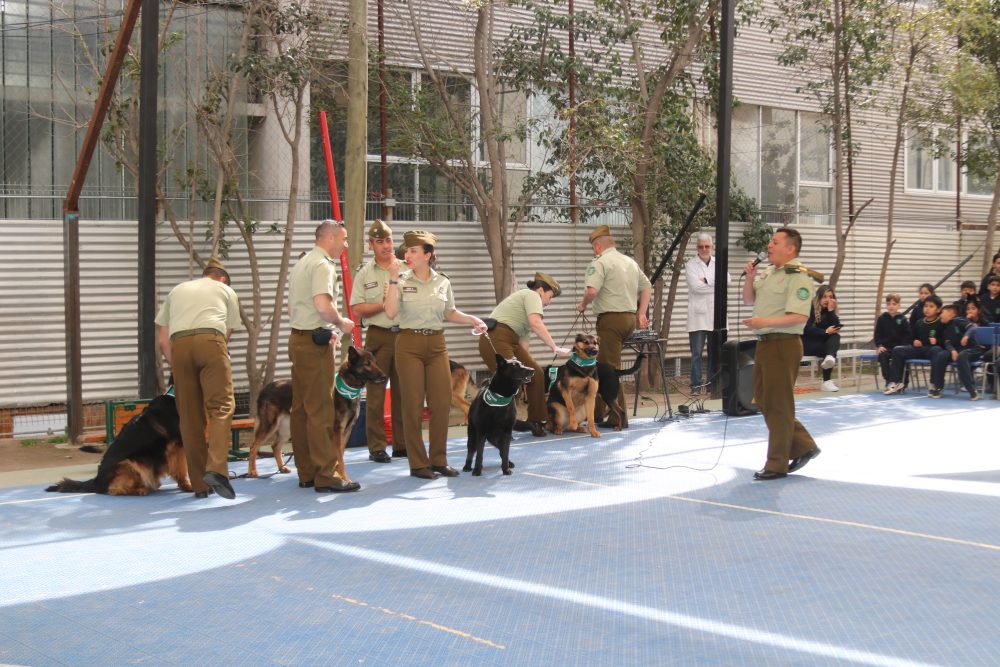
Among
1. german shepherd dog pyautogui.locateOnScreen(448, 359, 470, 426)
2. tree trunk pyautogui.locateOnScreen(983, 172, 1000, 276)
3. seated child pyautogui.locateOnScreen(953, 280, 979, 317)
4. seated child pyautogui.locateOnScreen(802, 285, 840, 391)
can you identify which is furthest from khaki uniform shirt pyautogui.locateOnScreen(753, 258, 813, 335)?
tree trunk pyautogui.locateOnScreen(983, 172, 1000, 276)

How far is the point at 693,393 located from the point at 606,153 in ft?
10.7

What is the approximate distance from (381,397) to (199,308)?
2357 millimetres

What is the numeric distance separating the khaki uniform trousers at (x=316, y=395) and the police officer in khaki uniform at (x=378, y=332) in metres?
1.02

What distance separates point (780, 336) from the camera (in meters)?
8.82

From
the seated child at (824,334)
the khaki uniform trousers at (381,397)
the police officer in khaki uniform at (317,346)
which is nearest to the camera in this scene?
the police officer in khaki uniform at (317,346)

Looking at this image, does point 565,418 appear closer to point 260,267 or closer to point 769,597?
point 260,267

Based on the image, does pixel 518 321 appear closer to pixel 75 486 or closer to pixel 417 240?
pixel 417 240

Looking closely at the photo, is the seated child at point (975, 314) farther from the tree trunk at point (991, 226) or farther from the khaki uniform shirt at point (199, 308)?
the khaki uniform shirt at point (199, 308)

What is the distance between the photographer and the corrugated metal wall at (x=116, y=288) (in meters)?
11.8

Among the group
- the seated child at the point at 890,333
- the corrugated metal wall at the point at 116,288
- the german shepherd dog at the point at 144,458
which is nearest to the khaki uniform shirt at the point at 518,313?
the german shepherd dog at the point at 144,458

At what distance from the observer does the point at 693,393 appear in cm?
1420

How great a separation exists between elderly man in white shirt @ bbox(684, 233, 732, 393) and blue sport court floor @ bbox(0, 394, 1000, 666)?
4412 mm

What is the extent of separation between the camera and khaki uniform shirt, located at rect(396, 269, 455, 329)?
8945 mm

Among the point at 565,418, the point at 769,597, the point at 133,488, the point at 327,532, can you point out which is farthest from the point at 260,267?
the point at 769,597
